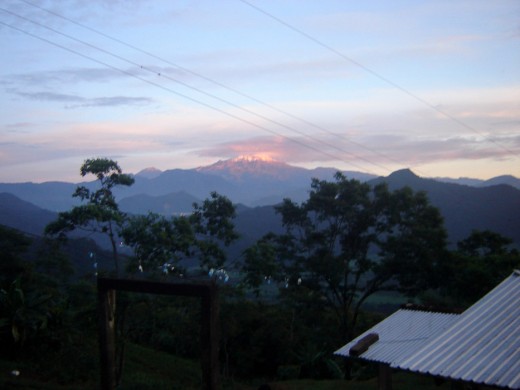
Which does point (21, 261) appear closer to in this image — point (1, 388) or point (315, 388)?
point (1, 388)

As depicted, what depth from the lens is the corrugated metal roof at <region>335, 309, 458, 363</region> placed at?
11.0m

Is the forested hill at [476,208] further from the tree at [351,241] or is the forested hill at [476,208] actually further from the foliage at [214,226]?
the foliage at [214,226]

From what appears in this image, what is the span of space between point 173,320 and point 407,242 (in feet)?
36.3

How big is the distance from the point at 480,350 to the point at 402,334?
5678 millimetres

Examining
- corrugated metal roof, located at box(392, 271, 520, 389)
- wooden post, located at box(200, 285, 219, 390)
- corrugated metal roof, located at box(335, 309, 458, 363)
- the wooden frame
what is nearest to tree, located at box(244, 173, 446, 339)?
corrugated metal roof, located at box(335, 309, 458, 363)

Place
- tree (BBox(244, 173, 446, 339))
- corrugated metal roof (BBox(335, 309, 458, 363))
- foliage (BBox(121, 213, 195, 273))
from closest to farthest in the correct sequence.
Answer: corrugated metal roof (BBox(335, 309, 458, 363)) → foliage (BBox(121, 213, 195, 273)) → tree (BBox(244, 173, 446, 339))

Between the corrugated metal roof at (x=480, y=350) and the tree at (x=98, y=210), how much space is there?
835 cm

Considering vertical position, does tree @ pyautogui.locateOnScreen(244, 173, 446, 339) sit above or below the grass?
above

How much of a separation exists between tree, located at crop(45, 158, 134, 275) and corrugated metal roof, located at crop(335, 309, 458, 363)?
637 cm

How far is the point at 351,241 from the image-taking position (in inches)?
941

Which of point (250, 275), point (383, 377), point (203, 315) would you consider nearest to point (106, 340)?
point (203, 315)

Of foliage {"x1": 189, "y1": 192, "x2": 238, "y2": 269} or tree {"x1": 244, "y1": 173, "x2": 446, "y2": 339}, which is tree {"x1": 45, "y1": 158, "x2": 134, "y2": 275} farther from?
tree {"x1": 244, "y1": 173, "x2": 446, "y2": 339}

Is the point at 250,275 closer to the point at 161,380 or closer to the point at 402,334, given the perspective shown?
the point at 161,380

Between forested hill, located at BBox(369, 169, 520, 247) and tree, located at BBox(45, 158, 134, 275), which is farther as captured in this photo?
forested hill, located at BBox(369, 169, 520, 247)
